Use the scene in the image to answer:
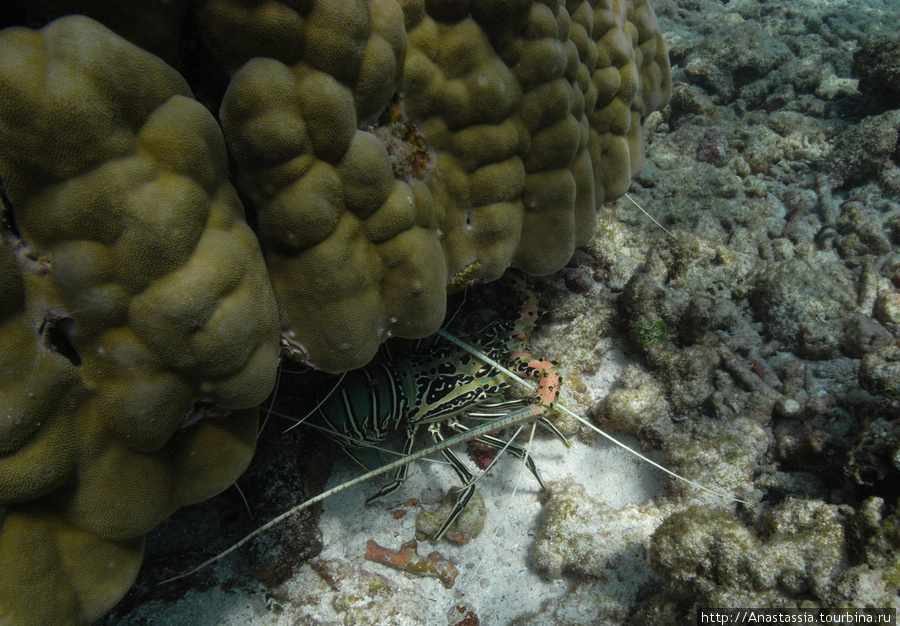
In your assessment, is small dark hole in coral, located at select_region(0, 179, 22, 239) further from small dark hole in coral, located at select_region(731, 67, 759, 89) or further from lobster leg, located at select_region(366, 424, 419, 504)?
small dark hole in coral, located at select_region(731, 67, 759, 89)

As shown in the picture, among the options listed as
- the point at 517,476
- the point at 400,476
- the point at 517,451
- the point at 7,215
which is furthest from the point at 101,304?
the point at 517,476

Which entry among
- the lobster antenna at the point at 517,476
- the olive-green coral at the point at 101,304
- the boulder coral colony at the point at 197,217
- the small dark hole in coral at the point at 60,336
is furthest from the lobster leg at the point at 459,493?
the small dark hole in coral at the point at 60,336

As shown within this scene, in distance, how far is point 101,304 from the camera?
169cm

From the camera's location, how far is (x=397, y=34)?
87.0 inches

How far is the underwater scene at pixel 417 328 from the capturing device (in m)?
1.69

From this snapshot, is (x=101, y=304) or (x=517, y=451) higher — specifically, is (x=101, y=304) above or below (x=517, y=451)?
above

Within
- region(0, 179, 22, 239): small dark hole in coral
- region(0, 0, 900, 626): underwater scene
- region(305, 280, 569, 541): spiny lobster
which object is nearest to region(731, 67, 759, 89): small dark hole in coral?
region(0, 0, 900, 626): underwater scene

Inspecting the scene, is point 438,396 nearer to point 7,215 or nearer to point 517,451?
point 517,451

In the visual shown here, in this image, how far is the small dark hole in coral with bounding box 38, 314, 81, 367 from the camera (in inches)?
66.9

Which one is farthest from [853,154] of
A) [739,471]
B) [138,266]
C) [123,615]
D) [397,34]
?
[123,615]

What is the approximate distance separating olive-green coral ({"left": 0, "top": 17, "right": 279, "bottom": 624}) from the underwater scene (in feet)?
0.04

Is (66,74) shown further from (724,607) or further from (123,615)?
(724,607)

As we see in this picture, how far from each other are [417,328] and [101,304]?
4.76 ft

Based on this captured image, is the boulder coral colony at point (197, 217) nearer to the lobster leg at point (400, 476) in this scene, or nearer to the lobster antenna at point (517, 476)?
the lobster antenna at point (517, 476)
